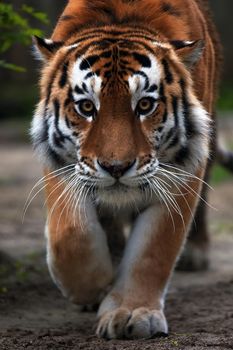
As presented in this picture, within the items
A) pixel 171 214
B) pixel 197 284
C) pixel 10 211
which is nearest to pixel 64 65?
pixel 171 214

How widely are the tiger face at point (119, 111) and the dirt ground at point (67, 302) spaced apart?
0.68 meters

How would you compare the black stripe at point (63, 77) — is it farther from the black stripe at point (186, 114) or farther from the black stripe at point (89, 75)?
the black stripe at point (186, 114)

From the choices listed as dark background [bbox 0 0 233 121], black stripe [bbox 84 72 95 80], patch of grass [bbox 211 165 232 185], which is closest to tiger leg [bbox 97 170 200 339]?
black stripe [bbox 84 72 95 80]

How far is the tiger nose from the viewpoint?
4117 millimetres

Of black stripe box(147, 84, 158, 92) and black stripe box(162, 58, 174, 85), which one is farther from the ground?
black stripe box(162, 58, 174, 85)

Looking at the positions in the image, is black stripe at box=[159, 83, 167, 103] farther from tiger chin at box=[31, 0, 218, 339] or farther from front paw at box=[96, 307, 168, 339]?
front paw at box=[96, 307, 168, 339]

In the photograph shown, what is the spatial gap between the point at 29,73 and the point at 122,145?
1195cm

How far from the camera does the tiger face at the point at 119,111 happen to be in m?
4.23

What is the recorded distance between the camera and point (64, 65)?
15.2 ft

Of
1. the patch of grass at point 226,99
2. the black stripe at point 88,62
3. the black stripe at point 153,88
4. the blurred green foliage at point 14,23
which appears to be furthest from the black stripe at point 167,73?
the patch of grass at point 226,99

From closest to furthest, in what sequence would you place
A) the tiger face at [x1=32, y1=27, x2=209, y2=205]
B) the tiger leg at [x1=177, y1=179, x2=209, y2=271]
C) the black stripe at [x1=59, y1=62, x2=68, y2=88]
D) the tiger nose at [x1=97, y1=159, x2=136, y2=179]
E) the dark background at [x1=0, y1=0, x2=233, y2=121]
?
the tiger nose at [x1=97, y1=159, x2=136, y2=179] → the tiger face at [x1=32, y1=27, x2=209, y2=205] → the black stripe at [x1=59, y1=62, x2=68, y2=88] → the tiger leg at [x1=177, y1=179, x2=209, y2=271] → the dark background at [x1=0, y1=0, x2=233, y2=121]

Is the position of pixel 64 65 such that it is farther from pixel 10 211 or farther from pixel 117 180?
pixel 10 211

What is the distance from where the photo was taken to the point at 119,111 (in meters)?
4.25

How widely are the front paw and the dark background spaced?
10443 millimetres
